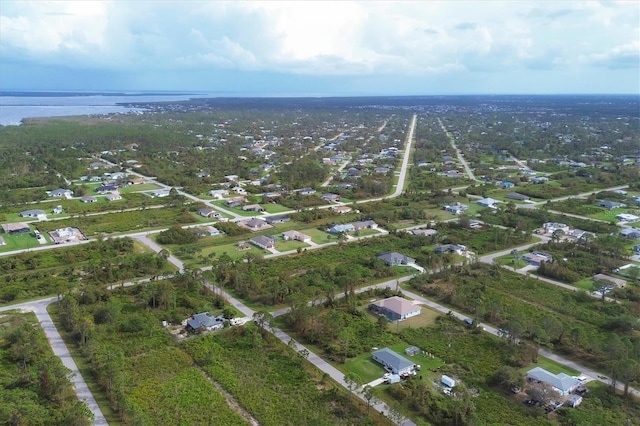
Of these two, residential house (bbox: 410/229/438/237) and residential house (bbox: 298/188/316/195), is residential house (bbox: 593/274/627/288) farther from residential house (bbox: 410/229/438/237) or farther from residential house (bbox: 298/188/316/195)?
residential house (bbox: 298/188/316/195)

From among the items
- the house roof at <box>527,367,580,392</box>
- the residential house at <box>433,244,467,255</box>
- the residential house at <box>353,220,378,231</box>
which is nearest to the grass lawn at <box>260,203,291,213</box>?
the residential house at <box>353,220,378,231</box>

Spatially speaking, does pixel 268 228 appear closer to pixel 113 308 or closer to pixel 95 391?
pixel 113 308

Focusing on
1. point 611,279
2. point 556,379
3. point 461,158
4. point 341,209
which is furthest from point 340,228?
point 461,158

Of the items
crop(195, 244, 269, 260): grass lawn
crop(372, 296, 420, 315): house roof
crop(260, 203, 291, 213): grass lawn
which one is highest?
crop(372, 296, 420, 315): house roof

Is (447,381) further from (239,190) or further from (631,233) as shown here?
(239,190)

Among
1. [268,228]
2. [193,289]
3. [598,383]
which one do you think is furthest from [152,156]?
[598,383]

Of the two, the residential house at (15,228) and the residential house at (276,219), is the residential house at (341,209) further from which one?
the residential house at (15,228)
